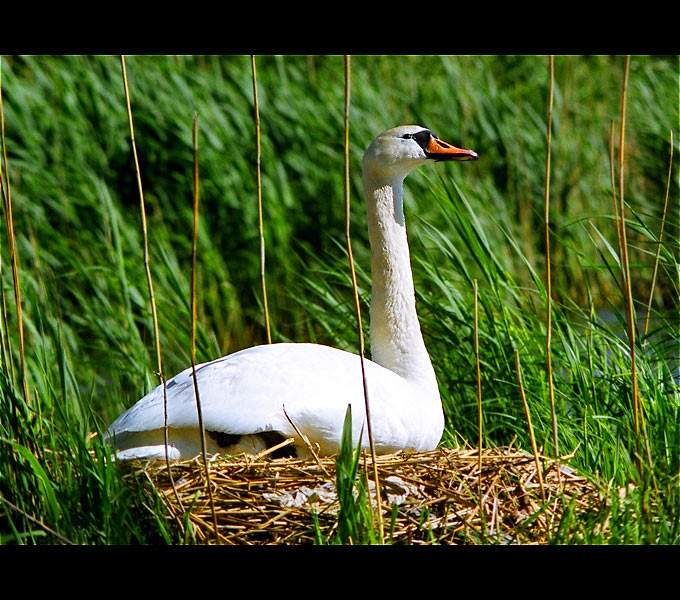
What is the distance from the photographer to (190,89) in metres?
Answer: 8.48

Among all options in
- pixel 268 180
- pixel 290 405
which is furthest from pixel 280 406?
pixel 268 180

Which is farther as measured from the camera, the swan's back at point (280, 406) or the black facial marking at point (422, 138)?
the black facial marking at point (422, 138)

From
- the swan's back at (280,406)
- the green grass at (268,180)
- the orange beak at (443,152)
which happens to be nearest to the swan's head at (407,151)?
the orange beak at (443,152)

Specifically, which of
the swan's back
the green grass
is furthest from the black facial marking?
the green grass

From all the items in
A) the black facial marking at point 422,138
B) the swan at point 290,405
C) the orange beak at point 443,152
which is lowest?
the swan at point 290,405

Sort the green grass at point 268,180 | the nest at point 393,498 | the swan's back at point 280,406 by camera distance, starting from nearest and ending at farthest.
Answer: the nest at point 393,498 < the swan's back at point 280,406 < the green grass at point 268,180

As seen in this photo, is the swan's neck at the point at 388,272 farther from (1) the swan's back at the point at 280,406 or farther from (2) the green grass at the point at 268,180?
(2) the green grass at the point at 268,180

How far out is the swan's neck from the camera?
4879 mm

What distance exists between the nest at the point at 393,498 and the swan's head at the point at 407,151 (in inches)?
58.7

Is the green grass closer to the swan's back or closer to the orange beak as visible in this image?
the orange beak

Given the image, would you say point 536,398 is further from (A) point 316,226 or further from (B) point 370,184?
(A) point 316,226

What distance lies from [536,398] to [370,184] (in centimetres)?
128

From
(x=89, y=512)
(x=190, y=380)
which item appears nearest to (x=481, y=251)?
(x=190, y=380)

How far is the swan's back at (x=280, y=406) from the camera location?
4.07m
